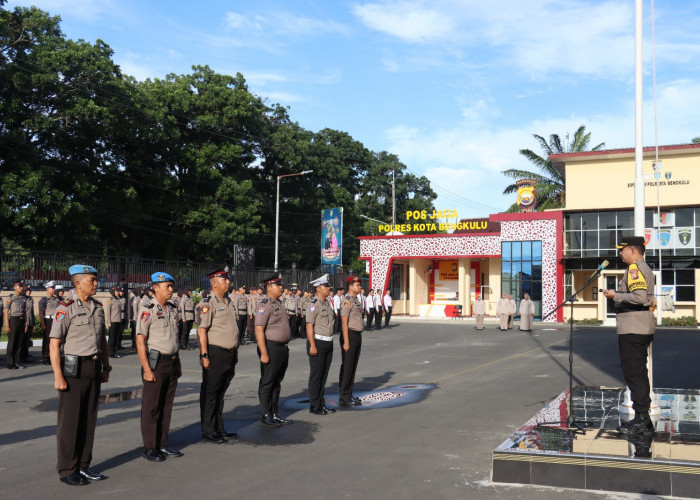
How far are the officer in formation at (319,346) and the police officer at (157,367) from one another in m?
2.92

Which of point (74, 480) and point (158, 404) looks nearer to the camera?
point (74, 480)

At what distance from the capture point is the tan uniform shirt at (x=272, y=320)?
8.80 metres

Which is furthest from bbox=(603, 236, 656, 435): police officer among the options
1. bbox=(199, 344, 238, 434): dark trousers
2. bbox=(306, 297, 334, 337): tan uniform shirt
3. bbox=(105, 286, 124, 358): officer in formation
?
bbox=(105, 286, 124, 358): officer in formation

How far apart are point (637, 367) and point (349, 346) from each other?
180 inches

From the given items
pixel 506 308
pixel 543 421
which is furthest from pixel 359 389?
pixel 506 308

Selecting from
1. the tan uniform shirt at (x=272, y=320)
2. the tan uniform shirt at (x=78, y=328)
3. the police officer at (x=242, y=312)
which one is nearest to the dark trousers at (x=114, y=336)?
the police officer at (x=242, y=312)

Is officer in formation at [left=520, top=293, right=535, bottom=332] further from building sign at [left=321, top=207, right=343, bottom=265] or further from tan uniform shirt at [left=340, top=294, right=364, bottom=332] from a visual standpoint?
tan uniform shirt at [left=340, top=294, right=364, bottom=332]

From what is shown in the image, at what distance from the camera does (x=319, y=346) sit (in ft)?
32.7

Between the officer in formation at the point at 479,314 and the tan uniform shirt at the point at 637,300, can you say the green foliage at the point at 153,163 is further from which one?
the tan uniform shirt at the point at 637,300

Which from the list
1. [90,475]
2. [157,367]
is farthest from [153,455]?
[157,367]

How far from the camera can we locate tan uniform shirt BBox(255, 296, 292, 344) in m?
8.80

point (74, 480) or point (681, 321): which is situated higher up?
point (681, 321)

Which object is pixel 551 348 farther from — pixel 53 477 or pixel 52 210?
pixel 52 210

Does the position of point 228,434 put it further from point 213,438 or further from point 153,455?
point 153,455
